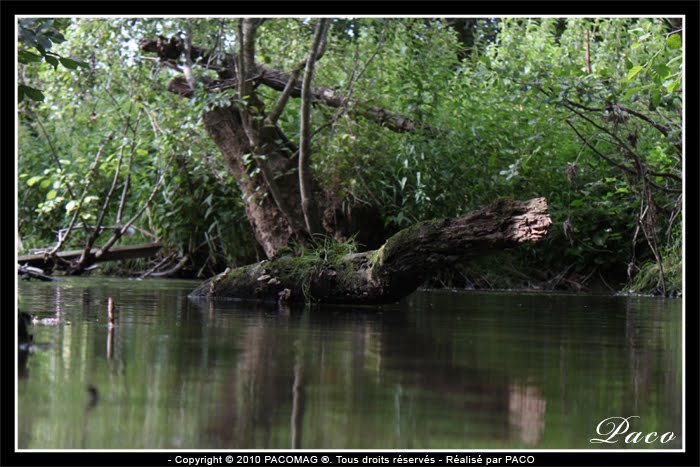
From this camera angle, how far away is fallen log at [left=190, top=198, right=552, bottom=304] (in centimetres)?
A: 595

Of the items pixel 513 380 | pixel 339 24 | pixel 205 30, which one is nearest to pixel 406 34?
pixel 339 24

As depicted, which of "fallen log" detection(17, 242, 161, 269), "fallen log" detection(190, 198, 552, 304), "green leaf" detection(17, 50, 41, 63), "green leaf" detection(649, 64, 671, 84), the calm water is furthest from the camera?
"fallen log" detection(17, 242, 161, 269)

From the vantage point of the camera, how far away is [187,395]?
2.88 m

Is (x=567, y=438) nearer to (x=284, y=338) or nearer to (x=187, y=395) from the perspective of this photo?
(x=187, y=395)

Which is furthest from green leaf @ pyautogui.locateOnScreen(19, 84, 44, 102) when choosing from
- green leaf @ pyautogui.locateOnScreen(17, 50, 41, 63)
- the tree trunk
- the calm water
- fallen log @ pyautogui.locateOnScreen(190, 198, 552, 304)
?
the tree trunk

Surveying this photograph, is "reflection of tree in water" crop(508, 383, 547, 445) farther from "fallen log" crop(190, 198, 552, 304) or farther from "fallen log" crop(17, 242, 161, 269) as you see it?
"fallen log" crop(17, 242, 161, 269)

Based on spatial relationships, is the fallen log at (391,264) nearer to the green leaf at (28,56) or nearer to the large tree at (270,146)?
the large tree at (270,146)

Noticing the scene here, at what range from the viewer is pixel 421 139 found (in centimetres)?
1010
